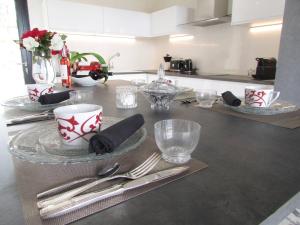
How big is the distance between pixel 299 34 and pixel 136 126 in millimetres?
1851

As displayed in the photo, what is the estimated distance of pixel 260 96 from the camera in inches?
31.4

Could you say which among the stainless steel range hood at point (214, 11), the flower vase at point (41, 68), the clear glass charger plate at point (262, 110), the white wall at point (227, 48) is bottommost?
the clear glass charger plate at point (262, 110)

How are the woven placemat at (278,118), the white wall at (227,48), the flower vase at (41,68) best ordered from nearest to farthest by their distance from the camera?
1. the woven placemat at (278,118)
2. the flower vase at (41,68)
3. the white wall at (227,48)

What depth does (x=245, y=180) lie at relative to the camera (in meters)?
0.36

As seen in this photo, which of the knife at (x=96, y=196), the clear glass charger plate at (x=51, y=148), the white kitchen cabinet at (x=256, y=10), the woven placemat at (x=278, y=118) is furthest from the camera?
the white kitchen cabinet at (x=256, y=10)

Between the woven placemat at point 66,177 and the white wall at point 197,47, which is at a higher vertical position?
the white wall at point 197,47

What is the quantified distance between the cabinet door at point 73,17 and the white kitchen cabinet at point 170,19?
0.96 meters

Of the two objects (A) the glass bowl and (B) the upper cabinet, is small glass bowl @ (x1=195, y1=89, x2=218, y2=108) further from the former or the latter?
(B) the upper cabinet

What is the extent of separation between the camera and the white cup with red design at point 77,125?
44 cm

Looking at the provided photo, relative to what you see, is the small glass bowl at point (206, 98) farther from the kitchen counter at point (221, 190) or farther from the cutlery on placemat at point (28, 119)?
the cutlery on placemat at point (28, 119)

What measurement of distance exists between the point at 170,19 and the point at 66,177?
3400 millimetres

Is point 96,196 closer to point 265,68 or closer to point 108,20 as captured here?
point 265,68

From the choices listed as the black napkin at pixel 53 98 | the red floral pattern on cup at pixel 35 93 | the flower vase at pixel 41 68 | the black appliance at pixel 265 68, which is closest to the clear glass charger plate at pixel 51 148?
the black napkin at pixel 53 98

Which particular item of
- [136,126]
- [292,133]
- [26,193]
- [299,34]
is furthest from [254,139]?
[299,34]
